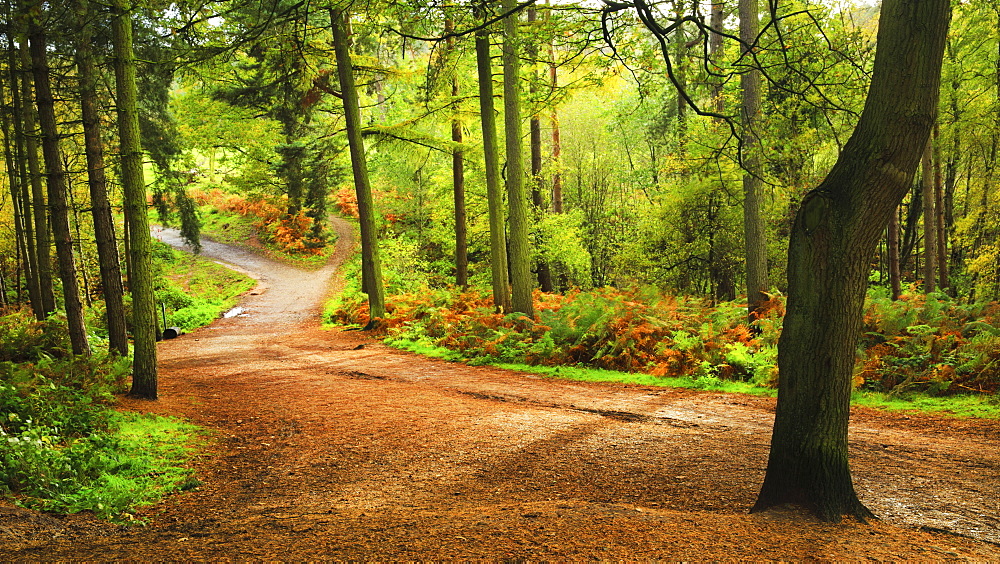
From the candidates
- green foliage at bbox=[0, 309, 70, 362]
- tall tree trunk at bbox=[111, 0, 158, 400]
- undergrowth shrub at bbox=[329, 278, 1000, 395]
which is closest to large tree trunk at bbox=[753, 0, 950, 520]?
undergrowth shrub at bbox=[329, 278, 1000, 395]

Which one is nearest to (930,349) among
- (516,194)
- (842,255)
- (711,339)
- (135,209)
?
(711,339)

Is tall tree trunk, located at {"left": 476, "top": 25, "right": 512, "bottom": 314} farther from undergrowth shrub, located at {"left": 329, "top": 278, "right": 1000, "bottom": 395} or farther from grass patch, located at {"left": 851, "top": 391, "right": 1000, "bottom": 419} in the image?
grass patch, located at {"left": 851, "top": 391, "right": 1000, "bottom": 419}

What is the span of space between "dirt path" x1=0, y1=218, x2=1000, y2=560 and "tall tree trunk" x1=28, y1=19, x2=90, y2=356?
2.61m

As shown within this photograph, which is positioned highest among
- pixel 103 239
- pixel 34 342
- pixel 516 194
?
pixel 516 194

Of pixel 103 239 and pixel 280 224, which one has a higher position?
pixel 280 224

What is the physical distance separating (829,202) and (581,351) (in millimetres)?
7345

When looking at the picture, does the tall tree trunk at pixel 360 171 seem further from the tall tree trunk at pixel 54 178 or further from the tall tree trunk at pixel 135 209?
the tall tree trunk at pixel 135 209

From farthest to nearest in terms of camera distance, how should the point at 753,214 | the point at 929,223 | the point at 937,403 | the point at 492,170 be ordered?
the point at 929,223 < the point at 492,170 < the point at 753,214 < the point at 937,403

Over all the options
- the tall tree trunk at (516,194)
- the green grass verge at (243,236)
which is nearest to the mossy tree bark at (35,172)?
the tall tree trunk at (516,194)

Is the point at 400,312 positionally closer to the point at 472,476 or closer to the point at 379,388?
the point at 379,388

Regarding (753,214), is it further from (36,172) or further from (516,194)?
(36,172)

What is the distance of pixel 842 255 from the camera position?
3.52 meters

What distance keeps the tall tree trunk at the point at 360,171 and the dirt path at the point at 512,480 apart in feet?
20.6

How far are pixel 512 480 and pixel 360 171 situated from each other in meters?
12.3
